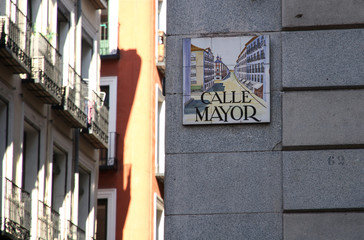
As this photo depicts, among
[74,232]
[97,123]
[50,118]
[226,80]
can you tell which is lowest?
[74,232]

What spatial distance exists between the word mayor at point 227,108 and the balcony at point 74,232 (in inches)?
607

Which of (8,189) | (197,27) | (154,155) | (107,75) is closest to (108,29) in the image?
(107,75)

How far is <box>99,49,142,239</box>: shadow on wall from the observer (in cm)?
4225

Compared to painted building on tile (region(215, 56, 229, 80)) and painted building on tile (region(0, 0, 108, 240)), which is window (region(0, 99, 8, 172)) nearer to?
painted building on tile (region(0, 0, 108, 240))

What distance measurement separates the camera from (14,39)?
27844 millimetres

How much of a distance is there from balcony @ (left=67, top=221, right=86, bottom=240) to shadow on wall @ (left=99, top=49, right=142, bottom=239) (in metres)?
7.19

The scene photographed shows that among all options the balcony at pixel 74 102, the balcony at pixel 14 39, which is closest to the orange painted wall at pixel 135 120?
the balcony at pixel 74 102

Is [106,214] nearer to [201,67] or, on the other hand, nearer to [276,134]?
[201,67]

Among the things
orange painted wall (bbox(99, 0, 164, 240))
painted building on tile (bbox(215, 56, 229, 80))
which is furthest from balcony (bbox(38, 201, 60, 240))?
painted building on tile (bbox(215, 56, 229, 80))

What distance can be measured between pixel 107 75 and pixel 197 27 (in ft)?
82.3

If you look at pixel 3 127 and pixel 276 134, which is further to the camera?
pixel 3 127

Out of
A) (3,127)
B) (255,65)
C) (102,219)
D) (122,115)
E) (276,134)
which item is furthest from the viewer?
(122,115)

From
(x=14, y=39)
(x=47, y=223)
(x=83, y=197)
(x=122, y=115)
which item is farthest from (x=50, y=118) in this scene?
(x=122, y=115)

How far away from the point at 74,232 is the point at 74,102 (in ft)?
12.3
